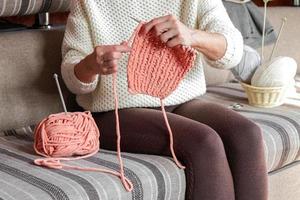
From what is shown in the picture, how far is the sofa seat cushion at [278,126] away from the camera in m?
1.59

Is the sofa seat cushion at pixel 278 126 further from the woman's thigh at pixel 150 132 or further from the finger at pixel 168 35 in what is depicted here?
the finger at pixel 168 35

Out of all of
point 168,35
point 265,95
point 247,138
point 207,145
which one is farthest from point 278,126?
point 168,35

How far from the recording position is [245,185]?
136 cm

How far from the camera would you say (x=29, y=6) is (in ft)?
5.69

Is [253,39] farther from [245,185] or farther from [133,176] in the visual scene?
[133,176]

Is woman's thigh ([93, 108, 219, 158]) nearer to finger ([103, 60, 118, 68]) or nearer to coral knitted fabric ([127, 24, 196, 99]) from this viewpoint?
coral knitted fabric ([127, 24, 196, 99])

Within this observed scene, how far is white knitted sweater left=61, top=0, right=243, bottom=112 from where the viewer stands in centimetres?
151

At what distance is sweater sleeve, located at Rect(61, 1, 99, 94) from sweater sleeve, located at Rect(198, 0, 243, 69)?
32cm

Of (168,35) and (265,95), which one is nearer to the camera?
(168,35)

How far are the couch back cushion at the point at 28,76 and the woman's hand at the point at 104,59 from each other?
0.37 meters

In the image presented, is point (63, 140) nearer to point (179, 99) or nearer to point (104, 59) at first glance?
point (104, 59)

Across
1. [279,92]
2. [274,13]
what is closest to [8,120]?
[279,92]

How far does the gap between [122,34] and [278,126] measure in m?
0.52

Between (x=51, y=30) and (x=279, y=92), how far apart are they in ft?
2.41
